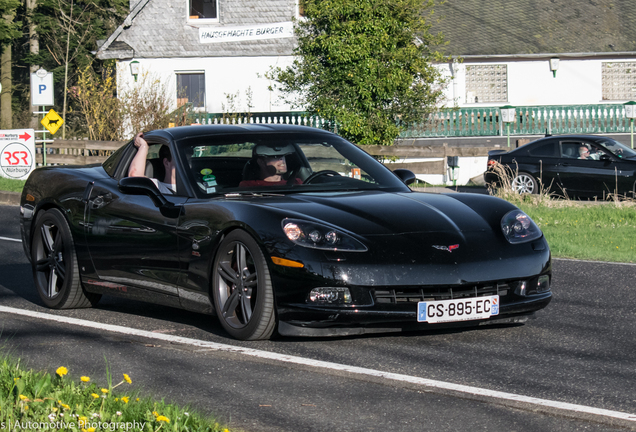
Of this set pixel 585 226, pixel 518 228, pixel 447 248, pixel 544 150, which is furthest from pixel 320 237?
pixel 544 150

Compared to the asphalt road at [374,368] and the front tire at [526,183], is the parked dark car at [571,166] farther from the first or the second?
the asphalt road at [374,368]

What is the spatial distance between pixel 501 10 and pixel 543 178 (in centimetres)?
2386

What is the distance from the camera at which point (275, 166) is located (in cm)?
688

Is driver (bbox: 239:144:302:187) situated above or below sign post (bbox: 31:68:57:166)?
below

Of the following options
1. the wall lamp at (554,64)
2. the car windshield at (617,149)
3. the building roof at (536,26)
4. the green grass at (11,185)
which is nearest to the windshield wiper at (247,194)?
the car windshield at (617,149)

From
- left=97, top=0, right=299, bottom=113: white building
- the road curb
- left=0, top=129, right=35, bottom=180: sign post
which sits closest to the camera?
the road curb

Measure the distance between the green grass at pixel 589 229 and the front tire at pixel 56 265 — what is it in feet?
18.5

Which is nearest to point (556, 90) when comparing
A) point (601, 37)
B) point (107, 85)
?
point (601, 37)

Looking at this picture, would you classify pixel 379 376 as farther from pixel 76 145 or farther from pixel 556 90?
pixel 556 90

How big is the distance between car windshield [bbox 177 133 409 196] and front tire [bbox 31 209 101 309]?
4.45ft

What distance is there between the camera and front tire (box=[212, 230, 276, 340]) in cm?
569

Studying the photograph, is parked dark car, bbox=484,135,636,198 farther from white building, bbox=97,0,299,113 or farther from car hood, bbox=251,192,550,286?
white building, bbox=97,0,299,113

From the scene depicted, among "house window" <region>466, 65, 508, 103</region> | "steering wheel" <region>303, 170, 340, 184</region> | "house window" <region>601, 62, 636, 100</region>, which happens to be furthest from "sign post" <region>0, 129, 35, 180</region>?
"house window" <region>601, 62, 636, 100</region>

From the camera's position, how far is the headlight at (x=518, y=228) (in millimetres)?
5980
